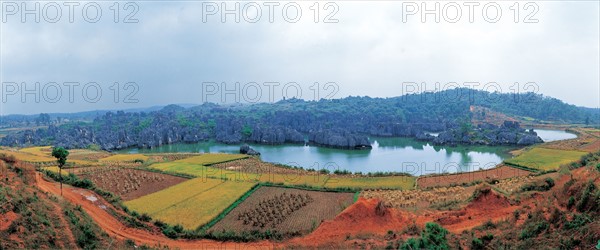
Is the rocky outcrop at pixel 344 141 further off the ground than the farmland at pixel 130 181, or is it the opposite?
the rocky outcrop at pixel 344 141

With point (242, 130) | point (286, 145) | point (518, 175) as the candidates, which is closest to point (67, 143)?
point (242, 130)

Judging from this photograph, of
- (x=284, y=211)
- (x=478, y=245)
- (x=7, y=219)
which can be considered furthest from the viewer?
(x=284, y=211)

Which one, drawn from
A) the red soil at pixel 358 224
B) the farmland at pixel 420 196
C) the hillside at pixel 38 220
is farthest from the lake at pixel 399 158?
the hillside at pixel 38 220

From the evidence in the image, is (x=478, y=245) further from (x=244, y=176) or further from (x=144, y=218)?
(x=244, y=176)

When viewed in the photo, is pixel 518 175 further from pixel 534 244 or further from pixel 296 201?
pixel 534 244

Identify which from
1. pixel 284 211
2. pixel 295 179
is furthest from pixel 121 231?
pixel 295 179

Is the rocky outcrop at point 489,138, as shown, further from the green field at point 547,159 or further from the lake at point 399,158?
the green field at point 547,159
